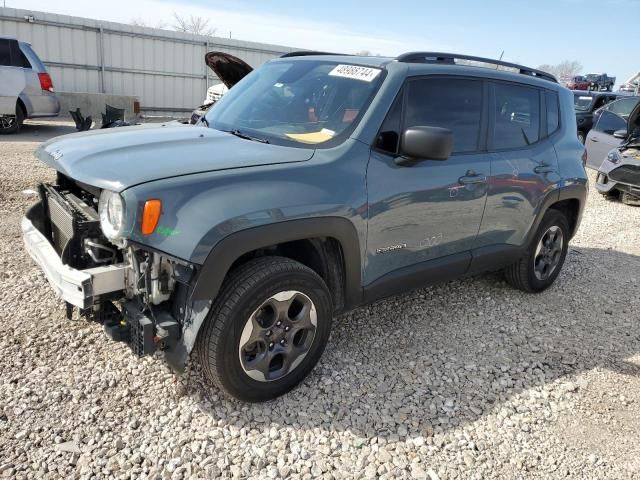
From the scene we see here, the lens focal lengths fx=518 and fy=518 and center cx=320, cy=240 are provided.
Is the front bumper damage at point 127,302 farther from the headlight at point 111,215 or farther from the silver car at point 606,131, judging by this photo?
the silver car at point 606,131

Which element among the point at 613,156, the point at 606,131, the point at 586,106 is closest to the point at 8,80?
the point at 613,156

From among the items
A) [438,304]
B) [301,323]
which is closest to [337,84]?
[301,323]

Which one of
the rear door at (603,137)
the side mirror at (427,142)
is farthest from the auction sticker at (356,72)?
the rear door at (603,137)

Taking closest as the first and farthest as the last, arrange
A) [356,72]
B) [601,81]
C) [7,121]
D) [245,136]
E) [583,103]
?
1. [245,136]
2. [356,72]
3. [7,121]
4. [583,103]
5. [601,81]

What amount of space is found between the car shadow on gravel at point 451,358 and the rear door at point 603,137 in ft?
18.0

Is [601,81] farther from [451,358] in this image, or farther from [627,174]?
[451,358]

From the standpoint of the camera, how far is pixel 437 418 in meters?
2.94

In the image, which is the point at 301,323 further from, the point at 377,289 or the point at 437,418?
the point at 437,418

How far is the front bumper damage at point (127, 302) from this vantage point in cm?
244

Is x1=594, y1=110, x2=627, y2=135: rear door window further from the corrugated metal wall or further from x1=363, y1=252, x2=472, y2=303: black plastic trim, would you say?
the corrugated metal wall

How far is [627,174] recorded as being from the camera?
840cm

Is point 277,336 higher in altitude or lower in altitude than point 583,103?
lower

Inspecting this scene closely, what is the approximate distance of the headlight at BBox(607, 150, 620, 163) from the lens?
28.3 feet

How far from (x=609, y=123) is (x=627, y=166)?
225 cm
